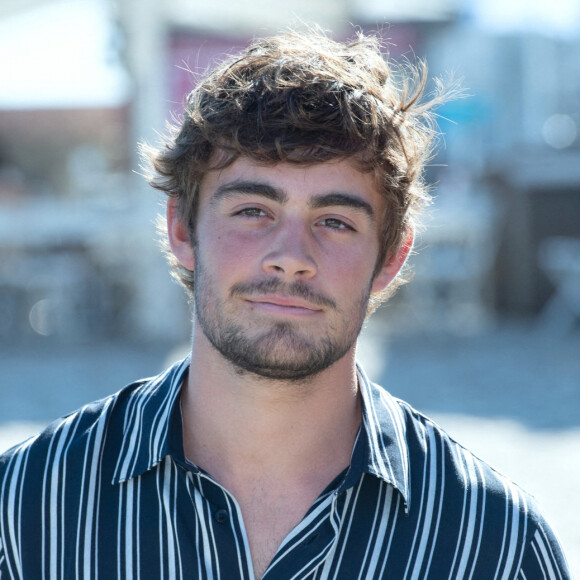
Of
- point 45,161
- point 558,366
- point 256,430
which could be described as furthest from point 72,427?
point 45,161

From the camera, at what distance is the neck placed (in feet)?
6.33

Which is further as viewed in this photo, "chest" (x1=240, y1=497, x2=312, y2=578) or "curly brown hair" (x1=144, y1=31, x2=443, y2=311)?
"curly brown hair" (x1=144, y1=31, x2=443, y2=311)

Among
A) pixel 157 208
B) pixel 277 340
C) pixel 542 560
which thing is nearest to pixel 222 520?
pixel 277 340

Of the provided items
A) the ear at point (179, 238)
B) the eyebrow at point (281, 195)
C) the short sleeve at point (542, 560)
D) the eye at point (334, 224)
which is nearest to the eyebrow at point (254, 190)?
the eyebrow at point (281, 195)

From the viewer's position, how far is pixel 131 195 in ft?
42.5

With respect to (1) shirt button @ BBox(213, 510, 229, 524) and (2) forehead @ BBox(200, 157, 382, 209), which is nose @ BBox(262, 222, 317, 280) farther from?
(1) shirt button @ BBox(213, 510, 229, 524)

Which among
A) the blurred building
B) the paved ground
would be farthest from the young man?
the blurred building

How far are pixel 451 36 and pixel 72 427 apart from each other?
1600cm

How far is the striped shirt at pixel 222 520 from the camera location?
5.72 feet

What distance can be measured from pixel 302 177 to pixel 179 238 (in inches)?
16.9

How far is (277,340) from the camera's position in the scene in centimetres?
188

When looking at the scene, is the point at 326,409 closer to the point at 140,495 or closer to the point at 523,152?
the point at 140,495

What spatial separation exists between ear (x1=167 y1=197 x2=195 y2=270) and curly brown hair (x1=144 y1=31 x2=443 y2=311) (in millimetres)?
29

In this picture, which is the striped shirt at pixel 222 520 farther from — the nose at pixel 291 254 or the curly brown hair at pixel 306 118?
the curly brown hair at pixel 306 118
